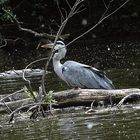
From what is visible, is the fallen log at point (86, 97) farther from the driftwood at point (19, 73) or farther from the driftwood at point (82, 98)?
the driftwood at point (19, 73)

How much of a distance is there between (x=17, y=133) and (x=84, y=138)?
1.15 m

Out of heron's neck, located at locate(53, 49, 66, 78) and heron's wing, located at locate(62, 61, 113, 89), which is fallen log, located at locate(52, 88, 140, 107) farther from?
heron's neck, located at locate(53, 49, 66, 78)

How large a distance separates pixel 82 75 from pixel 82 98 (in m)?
1.41

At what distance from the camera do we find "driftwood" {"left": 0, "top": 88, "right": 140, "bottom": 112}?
10.3 meters

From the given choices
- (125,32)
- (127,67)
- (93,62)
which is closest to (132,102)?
(127,67)

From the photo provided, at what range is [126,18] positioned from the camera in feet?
92.5

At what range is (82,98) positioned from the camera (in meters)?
10.3

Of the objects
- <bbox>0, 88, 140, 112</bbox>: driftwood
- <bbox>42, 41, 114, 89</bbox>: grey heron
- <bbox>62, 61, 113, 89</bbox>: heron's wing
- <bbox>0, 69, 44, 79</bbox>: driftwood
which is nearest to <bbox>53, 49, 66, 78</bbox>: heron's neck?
<bbox>42, 41, 114, 89</bbox>: grey heron

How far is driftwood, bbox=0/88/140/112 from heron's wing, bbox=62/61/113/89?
99 centimetres

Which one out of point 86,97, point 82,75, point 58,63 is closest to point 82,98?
point 86,97

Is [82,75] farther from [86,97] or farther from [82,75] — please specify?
[86,97]

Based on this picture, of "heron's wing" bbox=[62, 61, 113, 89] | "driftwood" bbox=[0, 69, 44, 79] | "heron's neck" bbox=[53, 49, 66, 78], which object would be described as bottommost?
"driftwood" bbox=[0, 69, 44, 79]

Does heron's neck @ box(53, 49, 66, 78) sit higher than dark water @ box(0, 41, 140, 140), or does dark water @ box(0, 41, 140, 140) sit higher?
heron's neck @ box(53, 49, 66, 78)

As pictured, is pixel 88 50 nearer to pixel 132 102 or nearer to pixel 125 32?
pixel 125 32
